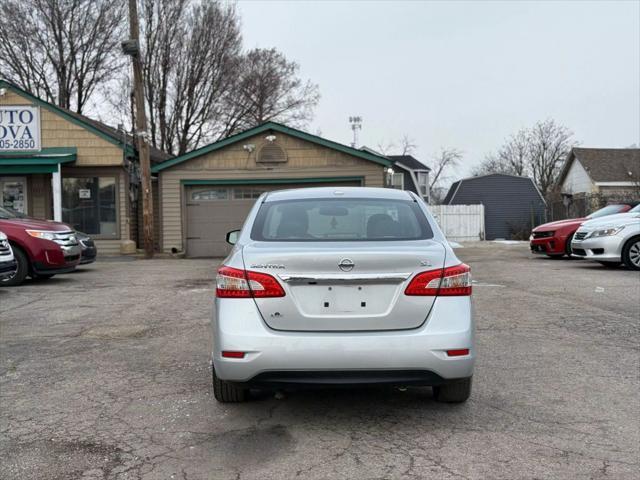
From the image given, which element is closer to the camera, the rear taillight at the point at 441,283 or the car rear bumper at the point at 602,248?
the rear taillight at the point at 441,283

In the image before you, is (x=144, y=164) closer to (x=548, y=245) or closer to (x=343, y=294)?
(x=548, y=245)

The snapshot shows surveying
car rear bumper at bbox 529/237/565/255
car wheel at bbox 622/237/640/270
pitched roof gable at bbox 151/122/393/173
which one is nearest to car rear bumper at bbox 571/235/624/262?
car wheel at bbox 622/237/640/270

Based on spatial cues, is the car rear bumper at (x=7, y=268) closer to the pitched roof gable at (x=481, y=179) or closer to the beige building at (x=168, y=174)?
the beige building at (x=168, y=174)

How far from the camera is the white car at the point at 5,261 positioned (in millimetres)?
9289

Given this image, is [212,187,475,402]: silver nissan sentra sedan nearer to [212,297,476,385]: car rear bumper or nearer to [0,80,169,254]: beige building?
[212,297,476,385]: car rear bumper

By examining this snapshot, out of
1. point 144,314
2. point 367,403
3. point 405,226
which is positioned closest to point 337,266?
point 405,226

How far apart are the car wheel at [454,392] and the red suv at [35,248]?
8496 mm

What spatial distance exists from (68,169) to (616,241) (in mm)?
15333

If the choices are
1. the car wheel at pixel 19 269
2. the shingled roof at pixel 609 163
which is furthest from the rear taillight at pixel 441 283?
the shingled roof at pixel 609 163

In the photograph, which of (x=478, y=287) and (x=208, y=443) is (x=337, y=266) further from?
(x=478, y=287)

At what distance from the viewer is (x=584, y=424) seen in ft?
13.4

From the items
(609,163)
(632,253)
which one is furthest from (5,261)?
(609,163)

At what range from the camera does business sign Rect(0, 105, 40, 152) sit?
18828 millimetres

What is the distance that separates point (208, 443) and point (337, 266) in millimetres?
1302
